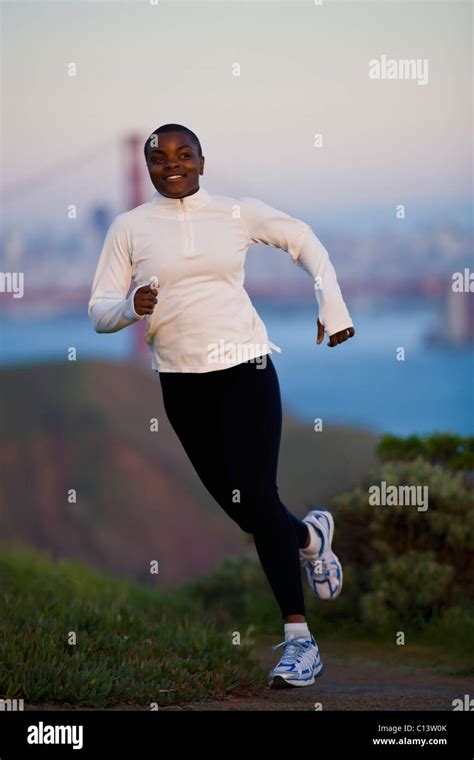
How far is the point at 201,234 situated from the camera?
4648 millimetres

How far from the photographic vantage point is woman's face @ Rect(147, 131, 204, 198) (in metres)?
4.65

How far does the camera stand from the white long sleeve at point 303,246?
15.6 feet

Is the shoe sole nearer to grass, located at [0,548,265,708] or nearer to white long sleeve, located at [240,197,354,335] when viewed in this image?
grass, located at [0,548,265,708]

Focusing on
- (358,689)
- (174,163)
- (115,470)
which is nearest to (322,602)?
(358,689)

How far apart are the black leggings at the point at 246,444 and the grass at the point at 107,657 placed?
0.48m

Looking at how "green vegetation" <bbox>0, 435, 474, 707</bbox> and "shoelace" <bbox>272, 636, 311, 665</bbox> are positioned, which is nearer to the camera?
"shoelace" <bbox>272, 636, 311, 665</bbox>

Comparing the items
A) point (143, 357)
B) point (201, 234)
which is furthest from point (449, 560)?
point (143, 357)

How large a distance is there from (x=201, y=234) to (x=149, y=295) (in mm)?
356

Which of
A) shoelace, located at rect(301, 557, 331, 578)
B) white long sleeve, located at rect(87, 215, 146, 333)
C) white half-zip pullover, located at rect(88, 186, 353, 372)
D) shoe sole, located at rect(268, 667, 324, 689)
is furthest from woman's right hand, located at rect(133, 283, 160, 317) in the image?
shoelace, located at rect(301, 557, 331, 578)

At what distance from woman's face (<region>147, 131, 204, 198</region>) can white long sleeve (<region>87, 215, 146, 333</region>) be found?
8.4 inches

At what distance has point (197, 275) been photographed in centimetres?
464

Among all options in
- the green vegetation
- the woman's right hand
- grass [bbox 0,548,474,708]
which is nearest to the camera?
the woman's right hand
